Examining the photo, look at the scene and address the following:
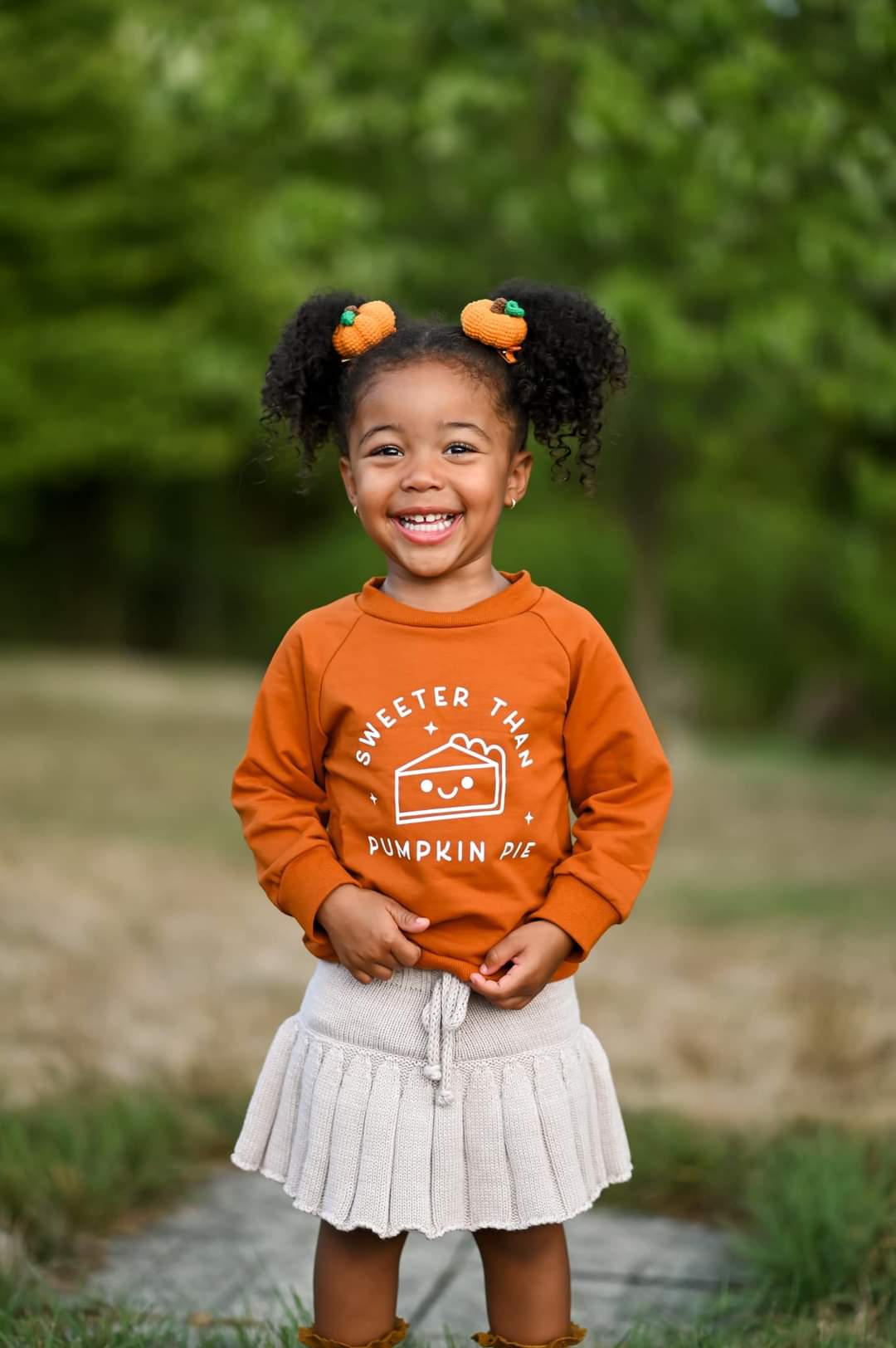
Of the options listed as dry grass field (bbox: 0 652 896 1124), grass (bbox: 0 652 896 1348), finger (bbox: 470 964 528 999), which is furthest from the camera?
dry grass field (bbox: 0 652 896 1124)

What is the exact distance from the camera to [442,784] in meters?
2.08

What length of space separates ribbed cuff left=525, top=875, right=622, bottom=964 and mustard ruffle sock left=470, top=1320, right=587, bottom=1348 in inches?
21.0

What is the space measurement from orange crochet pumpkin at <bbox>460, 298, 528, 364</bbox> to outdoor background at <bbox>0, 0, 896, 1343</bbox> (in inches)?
8.0

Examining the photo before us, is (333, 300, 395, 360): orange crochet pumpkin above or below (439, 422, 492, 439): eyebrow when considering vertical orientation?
above

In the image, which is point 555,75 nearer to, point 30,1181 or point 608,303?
point 608,303

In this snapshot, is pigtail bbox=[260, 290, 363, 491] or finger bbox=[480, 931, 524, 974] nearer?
finger bbox=[480, 931, 524, 974]

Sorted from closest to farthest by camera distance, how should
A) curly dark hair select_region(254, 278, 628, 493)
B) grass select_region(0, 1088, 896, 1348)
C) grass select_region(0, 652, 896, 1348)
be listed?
curly dark hair select_region(254, 278, 628, 493) → grass select_region(0, 1088, 896, 1348) → grass select_region(0, 652, 896, 1348)

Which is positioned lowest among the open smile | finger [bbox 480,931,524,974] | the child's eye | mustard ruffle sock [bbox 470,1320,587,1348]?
mustard ruffle sock [bbox 470,1320,587,1348]

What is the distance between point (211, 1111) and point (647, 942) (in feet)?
7.92

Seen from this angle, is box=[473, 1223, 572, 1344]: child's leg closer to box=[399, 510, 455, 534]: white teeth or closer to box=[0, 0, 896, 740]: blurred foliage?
box=[399, 510, 455, 534]: white teeth

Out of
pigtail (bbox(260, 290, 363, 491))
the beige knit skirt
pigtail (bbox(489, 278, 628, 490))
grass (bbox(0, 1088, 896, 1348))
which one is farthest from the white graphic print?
grass (bbox(0, 1088, 896, 1348))

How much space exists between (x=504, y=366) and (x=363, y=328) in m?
0.20

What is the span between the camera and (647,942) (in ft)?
18.4

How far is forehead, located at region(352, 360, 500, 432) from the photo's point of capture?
2.11m
